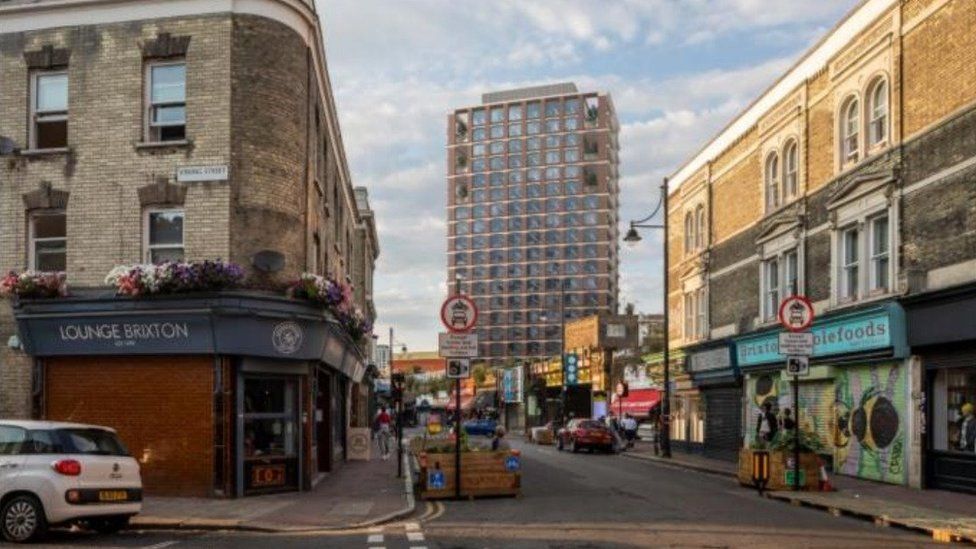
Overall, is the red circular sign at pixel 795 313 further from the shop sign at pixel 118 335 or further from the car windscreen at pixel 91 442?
the car windscreen at pixel 91 442

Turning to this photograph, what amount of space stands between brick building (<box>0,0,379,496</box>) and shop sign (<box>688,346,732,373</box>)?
57.7ft

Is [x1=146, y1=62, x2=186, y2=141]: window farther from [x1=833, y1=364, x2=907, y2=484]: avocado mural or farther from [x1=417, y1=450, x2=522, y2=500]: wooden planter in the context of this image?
[x1=833, y1=364, x2=907, y2=484]: avocado mural

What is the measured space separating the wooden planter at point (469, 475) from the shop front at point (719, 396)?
52.8ft

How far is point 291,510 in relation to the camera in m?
18.4

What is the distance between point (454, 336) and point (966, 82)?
1092 cm

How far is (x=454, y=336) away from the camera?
20.5 m

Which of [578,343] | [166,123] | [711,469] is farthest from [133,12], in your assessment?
[578,343]

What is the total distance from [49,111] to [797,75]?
19.7 meters

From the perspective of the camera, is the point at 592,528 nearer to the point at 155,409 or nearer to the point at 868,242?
the point at 155,409

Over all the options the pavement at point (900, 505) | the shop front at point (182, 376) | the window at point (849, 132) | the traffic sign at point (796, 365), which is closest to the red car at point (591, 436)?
the pavement at point (900, 505)

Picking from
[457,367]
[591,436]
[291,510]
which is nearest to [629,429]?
[591,436]

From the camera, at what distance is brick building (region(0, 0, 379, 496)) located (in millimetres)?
20609

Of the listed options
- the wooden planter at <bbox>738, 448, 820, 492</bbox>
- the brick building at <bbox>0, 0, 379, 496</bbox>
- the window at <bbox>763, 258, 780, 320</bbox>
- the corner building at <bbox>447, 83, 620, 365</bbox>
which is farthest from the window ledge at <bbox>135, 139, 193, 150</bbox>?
the corner building at <bbox>447, 83, 620, 365</bbox>

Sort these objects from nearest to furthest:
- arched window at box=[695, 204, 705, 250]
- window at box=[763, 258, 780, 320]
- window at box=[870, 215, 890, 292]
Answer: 1. window at box=[870, 215, 890, 292]
2. window at box=[763, 258, 780, 320]
3. arched window at box=[695, 204, 705, 250]
